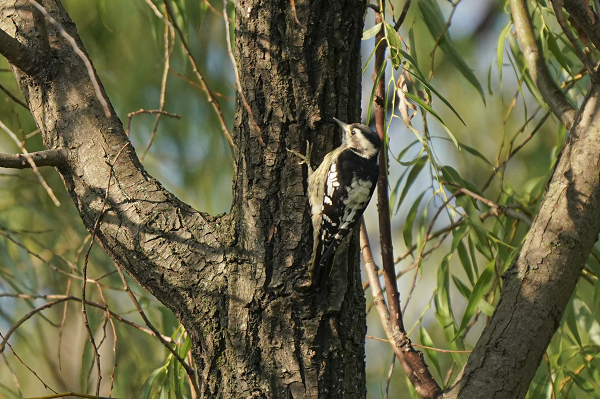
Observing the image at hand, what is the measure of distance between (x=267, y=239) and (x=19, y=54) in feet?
3.01

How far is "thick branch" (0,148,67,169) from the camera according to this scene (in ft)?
4.84

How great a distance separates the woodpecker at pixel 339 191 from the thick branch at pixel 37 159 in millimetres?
751

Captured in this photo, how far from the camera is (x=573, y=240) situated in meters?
1.51

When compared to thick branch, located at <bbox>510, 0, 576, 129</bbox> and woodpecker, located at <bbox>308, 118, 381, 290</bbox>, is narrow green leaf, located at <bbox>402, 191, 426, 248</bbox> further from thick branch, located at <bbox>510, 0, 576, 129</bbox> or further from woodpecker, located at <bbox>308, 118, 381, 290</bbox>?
thick branch, located at <bbox>510, 0, 576, 129</bbox>

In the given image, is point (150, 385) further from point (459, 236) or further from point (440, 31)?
point (440, 31)

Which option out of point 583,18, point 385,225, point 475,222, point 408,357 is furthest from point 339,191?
point 583,18

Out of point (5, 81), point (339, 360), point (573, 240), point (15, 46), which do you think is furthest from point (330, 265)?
point (5, 81)

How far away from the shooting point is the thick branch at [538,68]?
1.78 metres

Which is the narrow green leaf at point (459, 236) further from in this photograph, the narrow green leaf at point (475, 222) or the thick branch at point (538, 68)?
the thick branch at point (538, 68)

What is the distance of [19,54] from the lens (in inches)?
66.7

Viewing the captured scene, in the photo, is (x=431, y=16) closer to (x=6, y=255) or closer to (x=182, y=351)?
(x=182, y=351)

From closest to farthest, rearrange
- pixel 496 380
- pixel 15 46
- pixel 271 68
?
pixel 496 380 < pixel 271 68 < pixel 15 46

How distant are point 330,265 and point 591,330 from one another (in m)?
1.28

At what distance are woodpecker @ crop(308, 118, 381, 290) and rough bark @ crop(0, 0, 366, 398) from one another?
48 mm
